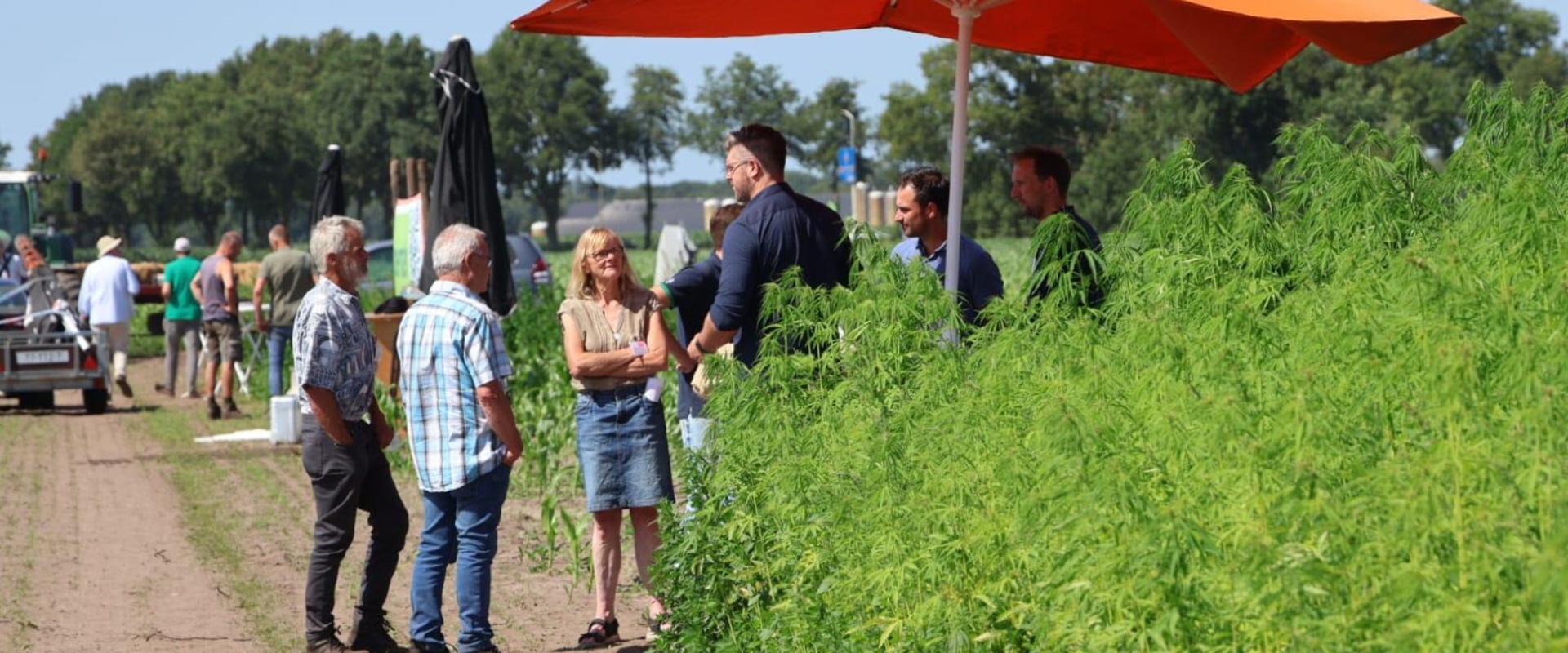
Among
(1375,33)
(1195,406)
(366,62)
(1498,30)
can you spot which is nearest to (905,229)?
(1375,33)

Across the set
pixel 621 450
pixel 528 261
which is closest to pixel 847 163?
pixel 528 261

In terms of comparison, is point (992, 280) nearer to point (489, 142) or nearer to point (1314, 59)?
point (489, 142)

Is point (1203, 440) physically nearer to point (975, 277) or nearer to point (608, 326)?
point (975, 277)

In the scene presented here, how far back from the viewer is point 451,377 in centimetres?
591

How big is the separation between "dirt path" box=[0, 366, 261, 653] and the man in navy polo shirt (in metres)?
2.78

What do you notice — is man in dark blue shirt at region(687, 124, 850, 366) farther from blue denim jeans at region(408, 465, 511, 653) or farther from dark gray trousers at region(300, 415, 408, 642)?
Answer: dark gray trousers at region(300, 415, 408, 642)

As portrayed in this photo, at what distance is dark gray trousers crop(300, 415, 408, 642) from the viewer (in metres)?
6.29

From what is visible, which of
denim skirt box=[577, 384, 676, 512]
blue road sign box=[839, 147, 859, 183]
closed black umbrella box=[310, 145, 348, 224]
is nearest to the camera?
denim skirt box=[577, 384, 676, 512]

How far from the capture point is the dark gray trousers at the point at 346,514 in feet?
20.6

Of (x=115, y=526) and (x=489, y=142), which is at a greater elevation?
(x=489, y=142)

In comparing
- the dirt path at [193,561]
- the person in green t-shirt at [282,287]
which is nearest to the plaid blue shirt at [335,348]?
the dirt path at [193,561]

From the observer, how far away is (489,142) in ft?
40.2

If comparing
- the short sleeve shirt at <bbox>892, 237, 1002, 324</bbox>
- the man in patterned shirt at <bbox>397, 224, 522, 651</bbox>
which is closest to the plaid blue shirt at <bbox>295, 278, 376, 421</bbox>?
the man in patterned shirt at <bbox>397, 224, 522, 651</bbox>

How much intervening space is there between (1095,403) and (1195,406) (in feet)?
0.92
